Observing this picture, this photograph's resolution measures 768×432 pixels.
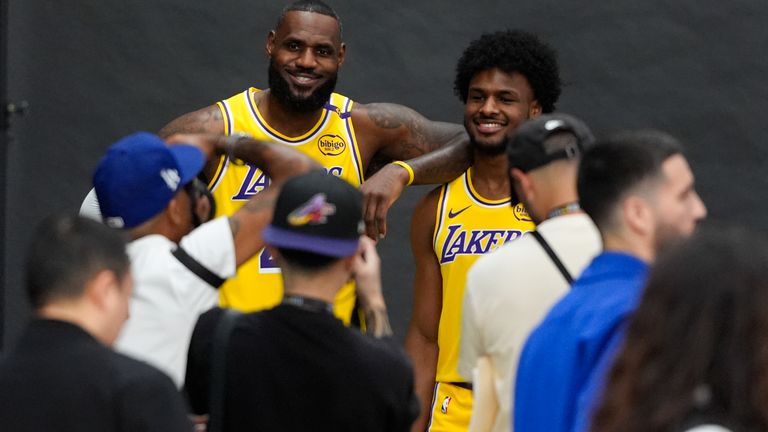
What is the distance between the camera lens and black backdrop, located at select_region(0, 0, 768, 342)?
6.93 metres

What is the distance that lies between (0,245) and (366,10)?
219 centimetres

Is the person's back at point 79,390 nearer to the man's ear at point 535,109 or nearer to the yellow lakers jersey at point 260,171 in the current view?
the yellow lakers jersey at point 260,171

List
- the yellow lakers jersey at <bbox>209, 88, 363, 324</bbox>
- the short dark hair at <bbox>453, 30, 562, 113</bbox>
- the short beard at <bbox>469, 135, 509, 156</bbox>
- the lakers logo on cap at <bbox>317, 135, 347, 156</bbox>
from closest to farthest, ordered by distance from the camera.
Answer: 1. the yellow lakers jersey at <bbox>209, 88, 363, 324</bbox>
2. the short beard at <bbox>469, 135, 509, 156</bbox>
3. the short dark hair at <bbox>453, 30, 562, 113</bbox>
4. the lakers logo on cap at <bbox>317, 135, 347, 156</bbox>

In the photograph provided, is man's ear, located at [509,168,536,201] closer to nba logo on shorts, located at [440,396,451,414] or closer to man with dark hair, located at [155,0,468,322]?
man with dark hair, located at [155,0,468,322]

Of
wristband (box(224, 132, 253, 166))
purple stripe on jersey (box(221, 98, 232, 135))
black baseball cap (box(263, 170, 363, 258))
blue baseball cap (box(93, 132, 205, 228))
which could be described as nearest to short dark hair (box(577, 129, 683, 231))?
black baseball cap (box(263, 170, 363, 258))

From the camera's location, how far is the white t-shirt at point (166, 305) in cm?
367

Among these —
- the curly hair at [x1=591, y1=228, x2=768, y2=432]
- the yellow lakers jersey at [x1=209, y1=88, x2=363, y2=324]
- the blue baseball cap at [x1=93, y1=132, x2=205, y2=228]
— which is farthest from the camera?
the yellow lakers jersey at [x1=209, y1=88, x2=363, y2=324]

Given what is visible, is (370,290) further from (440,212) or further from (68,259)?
(440,212)

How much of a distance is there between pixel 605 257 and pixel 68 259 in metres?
1.21

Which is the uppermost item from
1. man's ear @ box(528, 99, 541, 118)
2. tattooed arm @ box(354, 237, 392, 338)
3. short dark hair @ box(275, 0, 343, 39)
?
short dark hair @ box(275, 0, 343, 39)

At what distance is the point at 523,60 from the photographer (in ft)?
19.7

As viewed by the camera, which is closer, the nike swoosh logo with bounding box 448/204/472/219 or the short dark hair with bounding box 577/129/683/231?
the short dark hair with bounding box 577/129/683/231

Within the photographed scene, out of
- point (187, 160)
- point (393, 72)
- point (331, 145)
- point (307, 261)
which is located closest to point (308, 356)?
point (307, 261)

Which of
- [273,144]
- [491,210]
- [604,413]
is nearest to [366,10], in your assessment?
[491,210]
